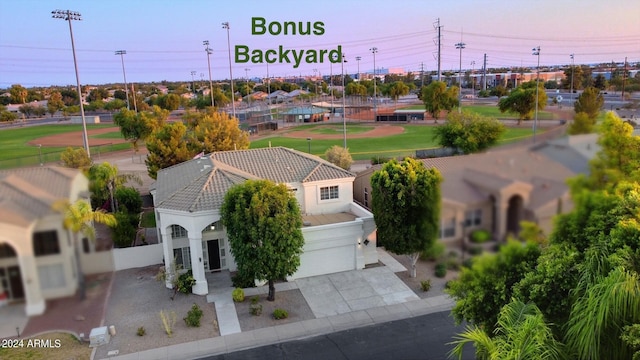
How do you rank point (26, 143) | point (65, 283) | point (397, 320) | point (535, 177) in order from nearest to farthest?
point (65, 283), point (535, 177), point (397, 320), point (26, 143)

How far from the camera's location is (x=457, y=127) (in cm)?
4106

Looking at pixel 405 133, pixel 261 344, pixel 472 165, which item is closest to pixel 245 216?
pixel 261 344

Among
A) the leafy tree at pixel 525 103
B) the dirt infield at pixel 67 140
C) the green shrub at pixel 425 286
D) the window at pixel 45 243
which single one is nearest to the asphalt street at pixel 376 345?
the green shrub at pixel 425 286

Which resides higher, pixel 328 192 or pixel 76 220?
pixel 76 220

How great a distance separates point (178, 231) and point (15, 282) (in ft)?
71.8

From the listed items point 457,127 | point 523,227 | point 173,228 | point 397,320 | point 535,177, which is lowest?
point 397,320

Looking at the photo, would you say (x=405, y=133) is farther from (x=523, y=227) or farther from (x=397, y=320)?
(x=523, y=227)

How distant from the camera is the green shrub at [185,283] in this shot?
2153 cm

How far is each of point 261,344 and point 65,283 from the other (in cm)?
1672

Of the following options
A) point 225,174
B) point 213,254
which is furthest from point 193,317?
point 225,174

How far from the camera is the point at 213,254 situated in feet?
77.8

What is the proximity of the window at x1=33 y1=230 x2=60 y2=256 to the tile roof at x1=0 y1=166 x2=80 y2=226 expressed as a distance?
77mm

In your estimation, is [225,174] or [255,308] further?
[225,174]

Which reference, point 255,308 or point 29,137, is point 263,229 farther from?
point 29,137
